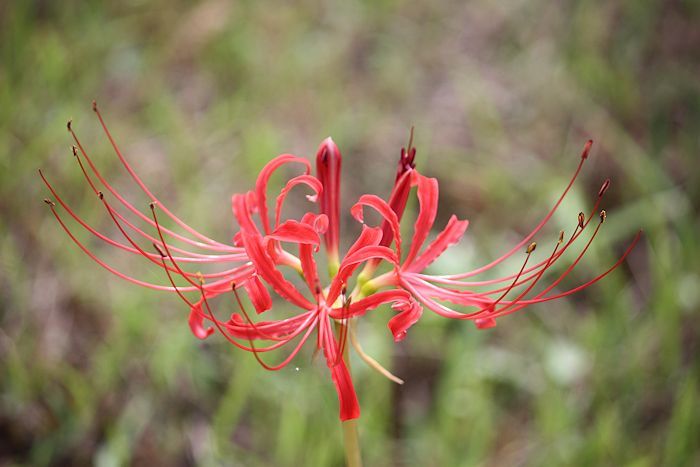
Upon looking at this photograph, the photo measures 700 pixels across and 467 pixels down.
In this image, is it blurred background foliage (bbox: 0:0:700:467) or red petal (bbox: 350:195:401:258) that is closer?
red petal (bbox: 350:195:401:258)

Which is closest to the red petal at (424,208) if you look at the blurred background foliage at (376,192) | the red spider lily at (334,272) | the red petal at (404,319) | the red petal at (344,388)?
the red spider lily at (334,272)

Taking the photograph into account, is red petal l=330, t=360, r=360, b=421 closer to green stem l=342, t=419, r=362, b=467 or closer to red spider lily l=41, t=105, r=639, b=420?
red spider lily l=41, t=105, r=639, b=420

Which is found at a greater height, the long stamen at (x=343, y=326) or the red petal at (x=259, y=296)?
the red petal at (x=259, y=296)

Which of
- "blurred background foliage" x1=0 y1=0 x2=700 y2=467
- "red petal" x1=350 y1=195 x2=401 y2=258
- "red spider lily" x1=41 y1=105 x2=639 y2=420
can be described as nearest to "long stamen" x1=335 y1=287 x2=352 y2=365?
"red spider lily" x1=41 y1=105 x2=639 y2=420

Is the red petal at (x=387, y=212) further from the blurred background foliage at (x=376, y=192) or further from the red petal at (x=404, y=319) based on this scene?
the blurred background foliage at (x=376, y=192)

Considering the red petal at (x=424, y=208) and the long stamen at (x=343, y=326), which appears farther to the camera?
the red petal at (x=424, y=208)

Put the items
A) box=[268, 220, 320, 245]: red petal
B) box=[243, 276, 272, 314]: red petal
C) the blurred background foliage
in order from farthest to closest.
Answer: the blurred background foliage, box=[243, 276, 272, 314]: red petal, box=[268, 220, 320, 245]: red petal

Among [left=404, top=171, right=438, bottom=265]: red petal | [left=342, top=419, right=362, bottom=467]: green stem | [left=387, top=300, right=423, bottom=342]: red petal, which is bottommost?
[left=342, top=419, right=362, bottom=467]: green stem

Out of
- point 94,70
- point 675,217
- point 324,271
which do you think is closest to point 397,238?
point 324,271
